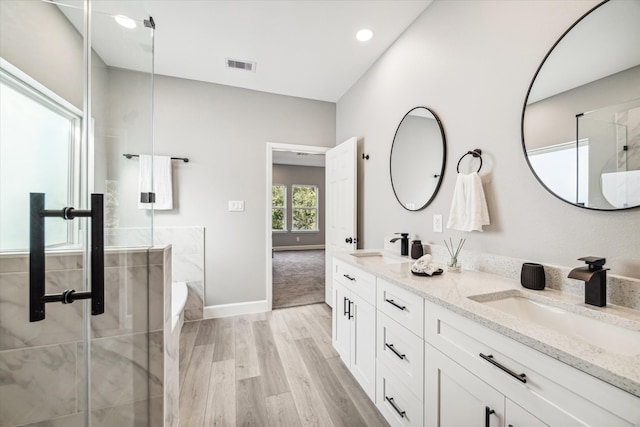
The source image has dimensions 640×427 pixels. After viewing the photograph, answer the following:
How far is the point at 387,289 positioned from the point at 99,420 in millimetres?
1440

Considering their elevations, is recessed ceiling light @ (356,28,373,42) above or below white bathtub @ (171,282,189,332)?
above

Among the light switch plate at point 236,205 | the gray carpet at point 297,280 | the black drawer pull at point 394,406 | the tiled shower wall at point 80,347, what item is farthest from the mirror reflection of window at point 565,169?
the gray carpet at point 297,280

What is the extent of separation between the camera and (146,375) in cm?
112

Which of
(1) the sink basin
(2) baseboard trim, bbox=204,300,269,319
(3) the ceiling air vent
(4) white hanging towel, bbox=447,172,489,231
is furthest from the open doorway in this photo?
(4) white hanging towel, bbox=447,172,489,231

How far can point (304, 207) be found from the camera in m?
8.27

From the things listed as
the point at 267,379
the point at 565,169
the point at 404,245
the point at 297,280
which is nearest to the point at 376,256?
the point at 404,245

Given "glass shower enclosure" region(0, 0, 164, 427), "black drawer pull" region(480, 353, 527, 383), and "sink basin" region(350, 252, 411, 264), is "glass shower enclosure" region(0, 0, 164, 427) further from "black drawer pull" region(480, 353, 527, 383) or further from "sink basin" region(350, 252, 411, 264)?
"sink basin" region(350, 252, 411, 264)

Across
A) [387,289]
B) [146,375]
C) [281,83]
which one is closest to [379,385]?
[387,289]

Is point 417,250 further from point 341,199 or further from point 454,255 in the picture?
point 341,199

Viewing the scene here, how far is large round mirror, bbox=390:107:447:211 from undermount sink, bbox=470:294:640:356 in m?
0.92

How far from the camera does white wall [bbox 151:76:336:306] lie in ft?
9.52

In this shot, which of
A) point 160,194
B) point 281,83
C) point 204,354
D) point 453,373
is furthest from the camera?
point 281,83

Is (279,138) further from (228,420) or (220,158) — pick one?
(228,420)

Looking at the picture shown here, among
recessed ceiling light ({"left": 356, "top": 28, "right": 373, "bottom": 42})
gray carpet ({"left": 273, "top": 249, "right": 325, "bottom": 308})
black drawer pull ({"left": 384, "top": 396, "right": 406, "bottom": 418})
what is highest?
recessed ceiling light ({"left": 356, "top": 28, "right": 373, "bottom": 42})
